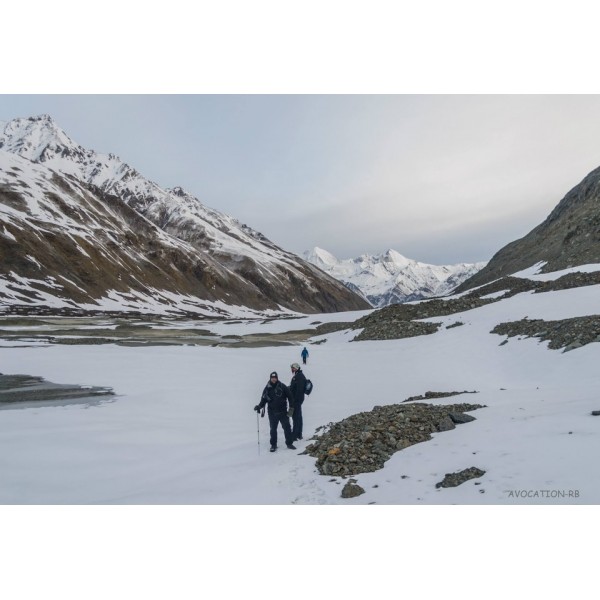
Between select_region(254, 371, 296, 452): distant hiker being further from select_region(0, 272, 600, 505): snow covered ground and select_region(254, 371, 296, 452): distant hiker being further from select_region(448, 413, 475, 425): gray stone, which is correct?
select_region(448, 413, 475, 425): gray stone

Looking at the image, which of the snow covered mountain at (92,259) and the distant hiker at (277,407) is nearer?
the distant hiker at (277,407)

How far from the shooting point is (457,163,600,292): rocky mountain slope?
52.7 meters

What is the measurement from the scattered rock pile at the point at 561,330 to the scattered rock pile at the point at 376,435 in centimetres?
1010

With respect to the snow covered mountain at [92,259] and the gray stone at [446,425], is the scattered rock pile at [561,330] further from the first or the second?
the snow covered mountain at [92,259]

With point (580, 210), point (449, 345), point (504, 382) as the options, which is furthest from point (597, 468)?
point (580, 210)

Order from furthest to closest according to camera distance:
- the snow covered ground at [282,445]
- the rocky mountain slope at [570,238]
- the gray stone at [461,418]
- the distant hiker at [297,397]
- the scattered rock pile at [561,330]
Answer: the rocky mountain slope at [570,238] < the scattered rock pile at [561,330] < the distant hiker at [297,397] < the gray stone at [461,418] < the snow covered ground at [282,445]

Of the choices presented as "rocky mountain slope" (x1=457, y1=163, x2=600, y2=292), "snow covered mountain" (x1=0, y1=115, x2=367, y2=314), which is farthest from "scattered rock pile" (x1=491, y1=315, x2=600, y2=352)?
"snow covered mountain" (x1=0, y1=115, x2=367, y2=314)

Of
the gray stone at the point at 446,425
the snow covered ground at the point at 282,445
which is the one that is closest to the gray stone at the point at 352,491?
the snow covered ground at the point at 282,445

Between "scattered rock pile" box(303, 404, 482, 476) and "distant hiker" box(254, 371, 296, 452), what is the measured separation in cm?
83

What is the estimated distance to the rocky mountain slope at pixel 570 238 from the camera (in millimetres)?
52656

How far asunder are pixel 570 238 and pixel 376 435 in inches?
2576

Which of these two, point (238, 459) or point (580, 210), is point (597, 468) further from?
point (580, 210)

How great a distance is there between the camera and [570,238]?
61.8 metres

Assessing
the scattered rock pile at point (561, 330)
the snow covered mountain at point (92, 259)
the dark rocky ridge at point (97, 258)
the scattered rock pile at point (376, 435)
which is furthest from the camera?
the dark rocky ridge at point (97, 258)
